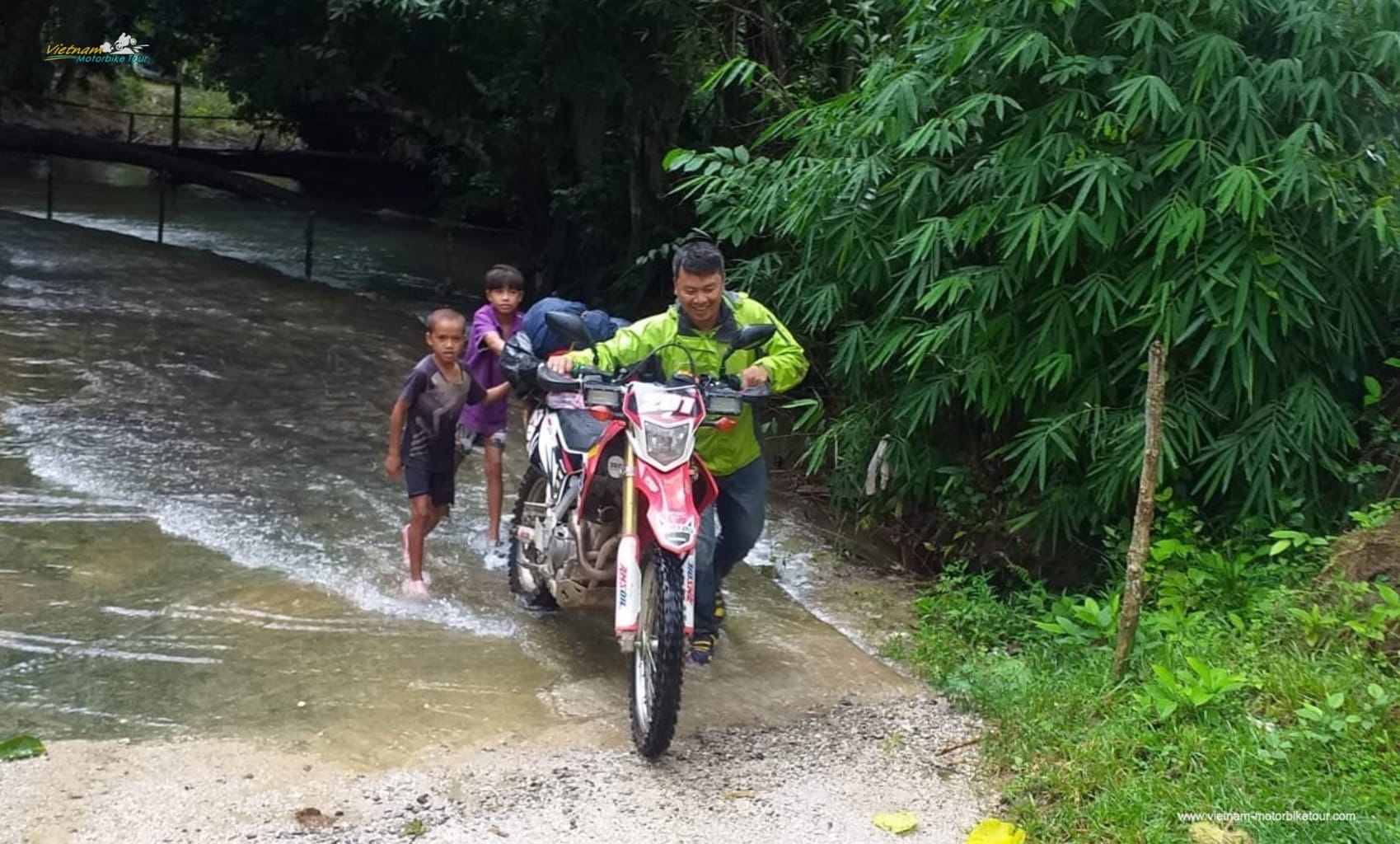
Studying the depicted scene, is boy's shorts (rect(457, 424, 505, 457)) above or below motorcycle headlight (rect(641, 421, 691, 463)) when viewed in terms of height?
below

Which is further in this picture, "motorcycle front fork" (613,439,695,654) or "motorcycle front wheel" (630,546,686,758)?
"motorcycle front fork" (613,439,695,654)

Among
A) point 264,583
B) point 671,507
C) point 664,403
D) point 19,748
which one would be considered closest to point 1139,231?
point 664,403

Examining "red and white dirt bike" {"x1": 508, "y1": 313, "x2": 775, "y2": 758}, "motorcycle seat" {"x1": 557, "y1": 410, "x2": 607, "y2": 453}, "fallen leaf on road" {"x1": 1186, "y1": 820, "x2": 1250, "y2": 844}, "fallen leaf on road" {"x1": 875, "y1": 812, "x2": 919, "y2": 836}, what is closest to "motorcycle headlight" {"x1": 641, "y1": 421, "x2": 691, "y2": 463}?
"red and white dirt bike" {"x1": 508, "y1": 313, "x2": 775, "y2": 758}

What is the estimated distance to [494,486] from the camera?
20.5 feet

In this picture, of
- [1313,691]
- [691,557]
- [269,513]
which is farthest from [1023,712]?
[269,513]

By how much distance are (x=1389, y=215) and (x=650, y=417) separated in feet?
10.3

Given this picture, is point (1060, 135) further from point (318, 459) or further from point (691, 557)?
point (318, 459)

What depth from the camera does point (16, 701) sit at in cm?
428

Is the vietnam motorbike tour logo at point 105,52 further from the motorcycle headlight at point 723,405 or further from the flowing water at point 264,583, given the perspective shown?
the motorcycle headlight at point 723,405

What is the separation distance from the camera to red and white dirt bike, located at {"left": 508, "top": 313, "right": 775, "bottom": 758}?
405 centimetres

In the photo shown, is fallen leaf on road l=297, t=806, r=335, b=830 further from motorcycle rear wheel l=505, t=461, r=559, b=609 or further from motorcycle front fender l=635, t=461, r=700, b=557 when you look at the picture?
motorcycle rear wheel l=505, t=461, r=559, b=609

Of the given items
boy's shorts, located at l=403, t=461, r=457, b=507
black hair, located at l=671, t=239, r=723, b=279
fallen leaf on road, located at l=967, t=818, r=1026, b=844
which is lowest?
fallen leaf on road, located at l=967, t=818, r=1026, b=844

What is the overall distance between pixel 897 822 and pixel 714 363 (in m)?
1.75

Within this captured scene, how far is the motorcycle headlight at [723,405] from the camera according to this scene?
434 cm
